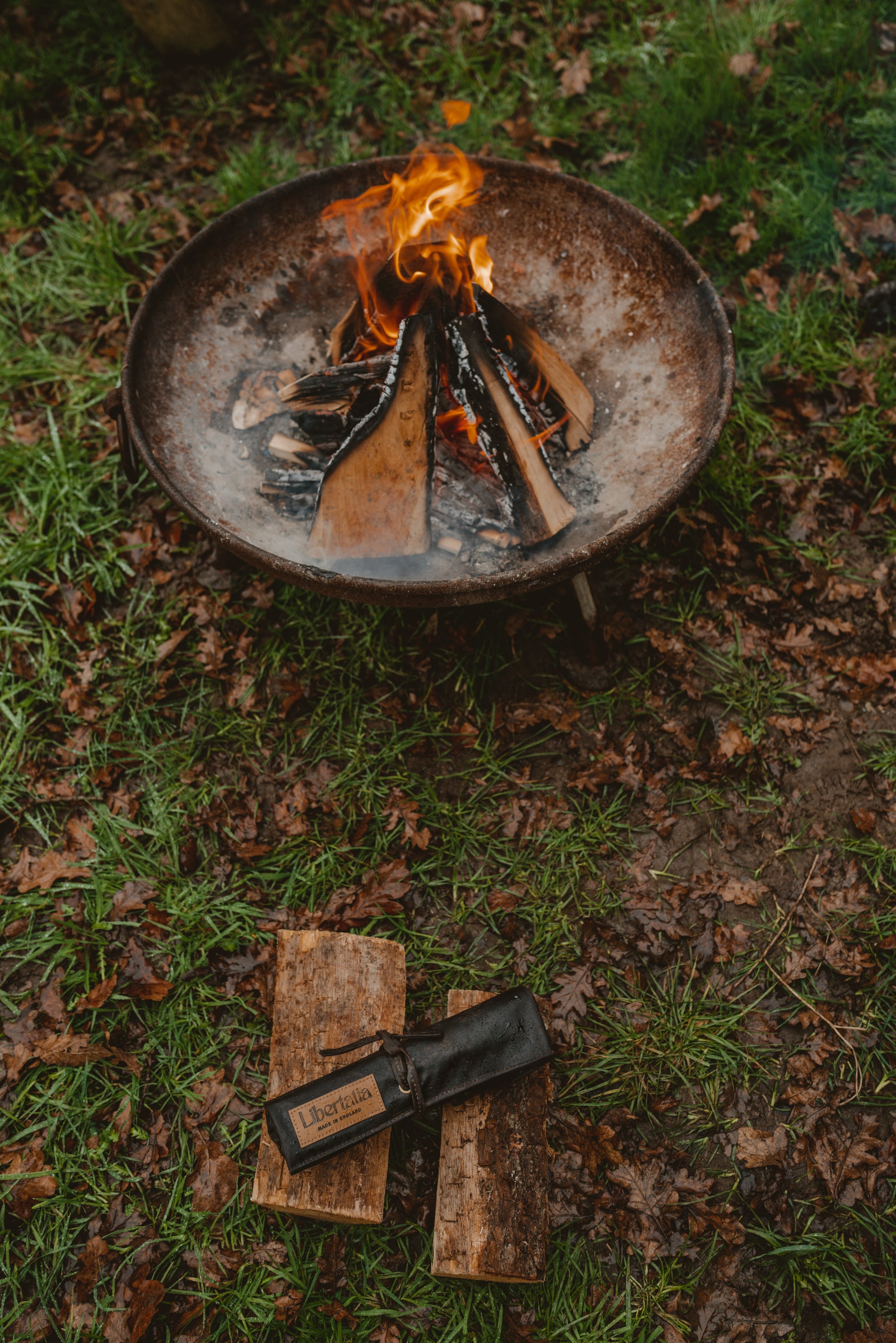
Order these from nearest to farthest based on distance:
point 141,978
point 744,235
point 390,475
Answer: point 390,475, point 141,978, point 744,235

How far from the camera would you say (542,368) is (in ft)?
8.67

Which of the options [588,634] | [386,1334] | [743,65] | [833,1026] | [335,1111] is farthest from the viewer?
[743,65]

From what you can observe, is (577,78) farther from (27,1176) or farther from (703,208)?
(27,1176)

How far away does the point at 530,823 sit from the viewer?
2.92 meters

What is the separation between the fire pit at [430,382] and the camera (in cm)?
246

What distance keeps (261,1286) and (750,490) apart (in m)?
3.59

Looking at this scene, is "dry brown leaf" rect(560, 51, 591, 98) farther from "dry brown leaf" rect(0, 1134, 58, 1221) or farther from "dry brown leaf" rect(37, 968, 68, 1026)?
"dry brown leaf" rect(0, 1134, 58, 1221)

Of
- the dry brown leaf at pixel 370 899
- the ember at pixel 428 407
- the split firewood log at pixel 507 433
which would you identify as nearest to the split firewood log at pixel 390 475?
the ember at pixel 428 407

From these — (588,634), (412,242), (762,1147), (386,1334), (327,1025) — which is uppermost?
(412,242)

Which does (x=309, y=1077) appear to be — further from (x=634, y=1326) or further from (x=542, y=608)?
(x=542, y=608)

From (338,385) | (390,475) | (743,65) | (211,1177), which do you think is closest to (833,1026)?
(211,1177)

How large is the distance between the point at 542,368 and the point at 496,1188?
2.64m

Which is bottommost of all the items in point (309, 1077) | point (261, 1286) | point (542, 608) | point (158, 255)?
point (261, 1286)

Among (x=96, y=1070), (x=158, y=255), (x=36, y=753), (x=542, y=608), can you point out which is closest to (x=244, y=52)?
(x=158, y=255)
